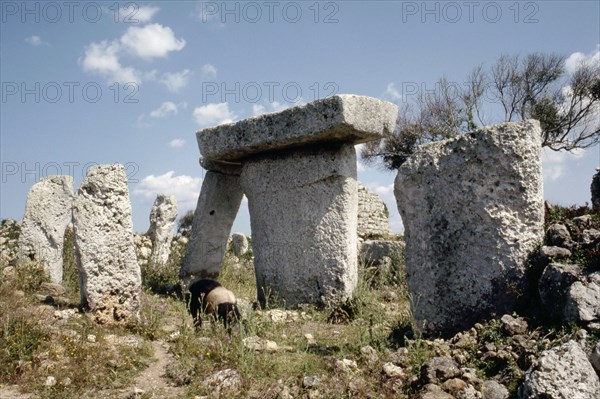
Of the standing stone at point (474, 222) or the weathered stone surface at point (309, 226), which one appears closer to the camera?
the standing stone at point (474, 222)

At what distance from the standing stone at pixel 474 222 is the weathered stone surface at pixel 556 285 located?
262 mm

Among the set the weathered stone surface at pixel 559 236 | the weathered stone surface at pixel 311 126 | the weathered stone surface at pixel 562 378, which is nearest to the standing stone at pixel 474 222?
the weathered stone surface at pixel 559 236

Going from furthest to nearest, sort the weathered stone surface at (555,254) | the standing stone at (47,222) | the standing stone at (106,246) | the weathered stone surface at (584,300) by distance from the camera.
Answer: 1. the standing stone at (47,222)
2. the standing stone at (106,246)
3. the weathered stone surface at (555,254)
4. the weathered stone surface at (584,300)

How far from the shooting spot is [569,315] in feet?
15.4

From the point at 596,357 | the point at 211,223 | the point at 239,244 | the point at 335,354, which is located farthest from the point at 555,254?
the point at 239,244

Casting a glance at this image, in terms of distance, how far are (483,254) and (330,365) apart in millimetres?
1731

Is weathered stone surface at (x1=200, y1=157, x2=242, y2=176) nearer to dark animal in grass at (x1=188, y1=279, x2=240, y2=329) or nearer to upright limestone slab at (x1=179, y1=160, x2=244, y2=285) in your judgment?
upright limestone slab at (x1=179, y1=160, x2=244, y2=285)

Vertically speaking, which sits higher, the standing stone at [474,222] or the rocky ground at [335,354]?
the standing stone at [474,222]

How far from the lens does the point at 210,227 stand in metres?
9.77

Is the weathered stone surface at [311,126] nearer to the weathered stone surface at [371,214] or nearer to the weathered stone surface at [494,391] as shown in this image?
the weathered stone surface at [494,391]

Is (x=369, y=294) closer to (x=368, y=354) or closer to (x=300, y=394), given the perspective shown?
(x=368, y=354)

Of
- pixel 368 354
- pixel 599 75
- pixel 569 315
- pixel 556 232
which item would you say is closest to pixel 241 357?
pixel 368 354

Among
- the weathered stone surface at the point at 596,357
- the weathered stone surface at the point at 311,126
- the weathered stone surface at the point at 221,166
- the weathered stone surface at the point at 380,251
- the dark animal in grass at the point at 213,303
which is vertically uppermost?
the weathered stone surface at the point at 311,126

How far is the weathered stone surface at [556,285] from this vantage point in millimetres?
4816
